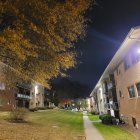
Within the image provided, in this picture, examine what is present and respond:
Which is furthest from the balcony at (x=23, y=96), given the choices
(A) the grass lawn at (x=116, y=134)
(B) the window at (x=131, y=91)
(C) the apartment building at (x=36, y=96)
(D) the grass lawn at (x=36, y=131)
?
(A) the grass lawn at (x=116, y=134)

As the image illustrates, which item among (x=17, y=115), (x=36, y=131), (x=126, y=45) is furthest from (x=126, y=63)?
(x=17, y=115)

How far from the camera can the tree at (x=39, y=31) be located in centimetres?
1187

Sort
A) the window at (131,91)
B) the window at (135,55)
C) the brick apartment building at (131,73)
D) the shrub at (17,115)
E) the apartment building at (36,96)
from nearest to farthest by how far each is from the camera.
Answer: the brick apartment building at (131,73) < the window at (135,55) < the shrub at (17,115) < the window at (131,91) < the apartment building at (36,96)

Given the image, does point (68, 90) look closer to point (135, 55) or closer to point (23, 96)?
point (23, 96)

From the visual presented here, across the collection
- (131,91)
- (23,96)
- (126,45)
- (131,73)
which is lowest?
(131,91)

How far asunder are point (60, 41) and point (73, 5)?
6.87 ft

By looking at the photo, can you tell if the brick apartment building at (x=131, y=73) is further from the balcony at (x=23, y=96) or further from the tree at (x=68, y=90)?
the tree at (x=68, y=90)

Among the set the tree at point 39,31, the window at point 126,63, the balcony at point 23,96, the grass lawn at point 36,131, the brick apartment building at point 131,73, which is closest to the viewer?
the tree at point 39,31

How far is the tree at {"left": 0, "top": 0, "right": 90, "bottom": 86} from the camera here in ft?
38.9

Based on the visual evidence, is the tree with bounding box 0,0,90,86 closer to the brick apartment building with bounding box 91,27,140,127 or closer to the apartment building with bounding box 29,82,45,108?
the brick apartment building with bounding box 91,27,140,127

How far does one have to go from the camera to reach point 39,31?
12.2 m

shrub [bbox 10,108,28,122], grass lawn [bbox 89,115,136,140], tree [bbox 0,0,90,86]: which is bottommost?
grass lawn [bbox 89,115,136,140]

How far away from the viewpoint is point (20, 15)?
12078 millimetres

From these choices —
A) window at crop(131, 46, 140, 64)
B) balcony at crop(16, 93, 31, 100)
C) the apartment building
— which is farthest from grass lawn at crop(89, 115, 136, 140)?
the apartment building
